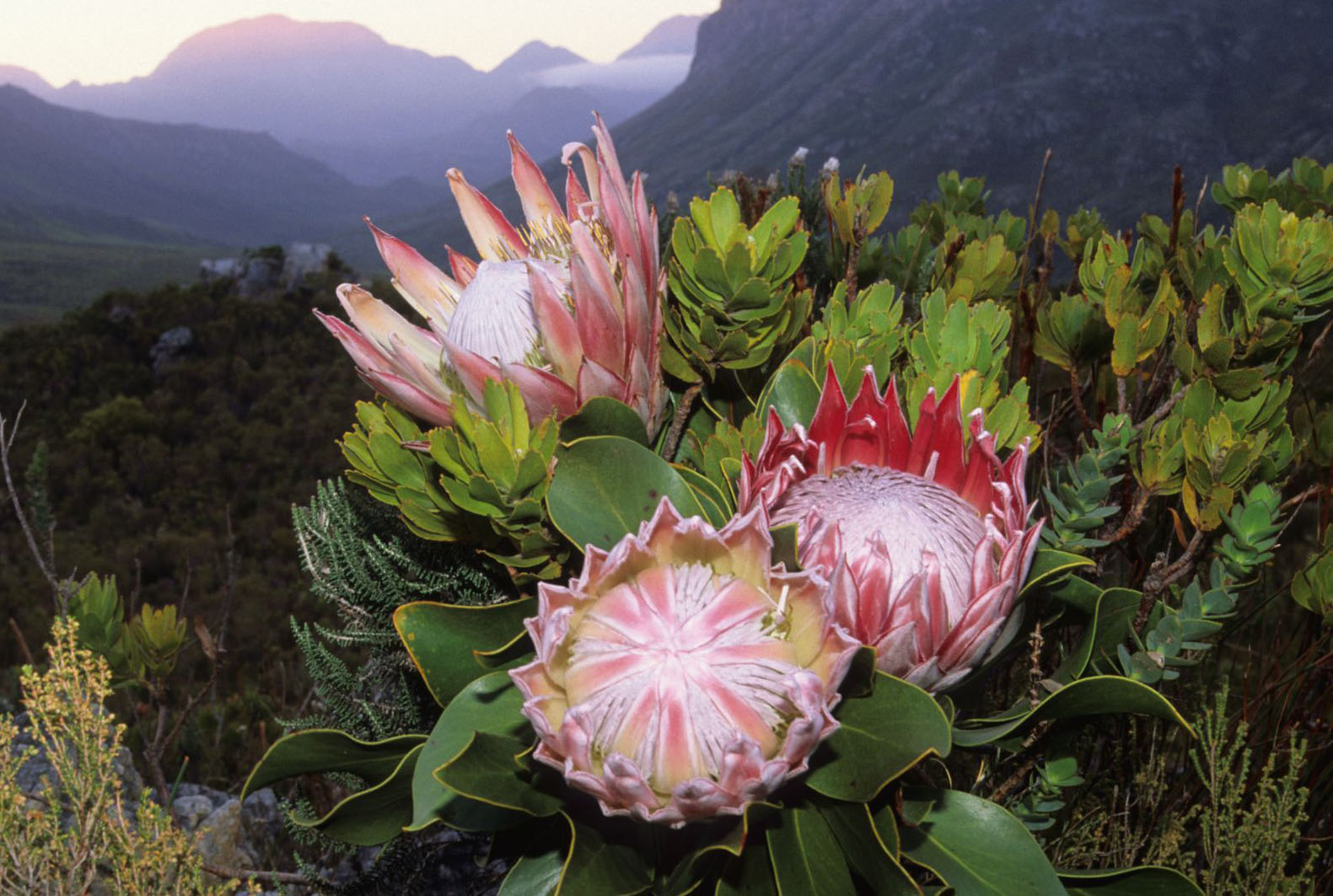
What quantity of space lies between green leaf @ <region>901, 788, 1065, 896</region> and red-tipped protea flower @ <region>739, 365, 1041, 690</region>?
0.12 metres

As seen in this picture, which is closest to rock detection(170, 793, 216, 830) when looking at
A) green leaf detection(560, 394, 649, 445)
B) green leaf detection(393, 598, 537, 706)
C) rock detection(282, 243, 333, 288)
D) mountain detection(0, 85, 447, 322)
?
green leaf detection(393, 598, 537, 706)

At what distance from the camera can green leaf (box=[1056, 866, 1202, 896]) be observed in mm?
906

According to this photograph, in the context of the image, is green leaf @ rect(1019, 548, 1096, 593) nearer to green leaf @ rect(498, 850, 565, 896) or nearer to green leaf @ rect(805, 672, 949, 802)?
green leaf @ rect(805, 672, 949, 802)

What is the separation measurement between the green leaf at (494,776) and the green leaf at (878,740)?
0.85ft

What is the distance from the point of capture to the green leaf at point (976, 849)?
84 centimetres

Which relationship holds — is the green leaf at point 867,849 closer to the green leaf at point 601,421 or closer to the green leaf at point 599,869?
the green leaf at point 599,869

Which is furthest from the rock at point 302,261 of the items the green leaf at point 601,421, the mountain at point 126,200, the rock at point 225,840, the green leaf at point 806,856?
the mountain at point 126,200

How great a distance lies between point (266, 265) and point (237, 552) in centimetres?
1015

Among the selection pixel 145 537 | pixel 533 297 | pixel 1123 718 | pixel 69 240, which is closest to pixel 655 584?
pixel 533 297

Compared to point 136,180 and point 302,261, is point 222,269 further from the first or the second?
point 136,180

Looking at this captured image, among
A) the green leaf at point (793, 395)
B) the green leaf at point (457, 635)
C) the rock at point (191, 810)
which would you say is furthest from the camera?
the rock at point (191, 810)

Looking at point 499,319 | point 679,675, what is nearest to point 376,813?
point 679,675

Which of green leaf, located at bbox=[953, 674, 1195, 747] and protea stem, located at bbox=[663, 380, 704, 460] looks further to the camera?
protea stem, located at bbox=[663, 380, 704, 460]

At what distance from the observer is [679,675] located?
2.64 feet
